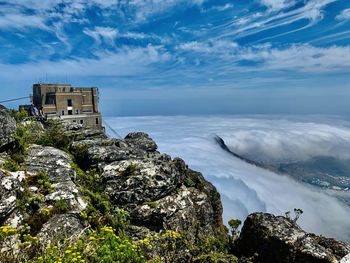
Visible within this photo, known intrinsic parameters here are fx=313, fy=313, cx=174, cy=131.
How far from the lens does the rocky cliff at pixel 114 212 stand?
25.6ft

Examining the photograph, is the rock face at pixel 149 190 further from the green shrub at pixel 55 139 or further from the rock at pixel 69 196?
the rock at pixel 69 196

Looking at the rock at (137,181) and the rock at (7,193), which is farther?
the rock at (137,181)

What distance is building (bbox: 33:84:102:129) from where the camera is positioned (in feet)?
147

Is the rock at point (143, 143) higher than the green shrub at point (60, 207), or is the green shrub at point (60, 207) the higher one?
the rock at point (143, 143)

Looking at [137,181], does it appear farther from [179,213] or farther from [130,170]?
[179,213]

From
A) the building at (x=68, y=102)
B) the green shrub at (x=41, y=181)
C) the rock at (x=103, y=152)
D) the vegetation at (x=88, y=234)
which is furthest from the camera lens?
the building at (x=68, y=102)

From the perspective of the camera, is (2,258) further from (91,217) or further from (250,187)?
(250,187)

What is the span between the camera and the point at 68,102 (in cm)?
4606

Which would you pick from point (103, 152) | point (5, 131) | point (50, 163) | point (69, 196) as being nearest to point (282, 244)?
point (69, 196)

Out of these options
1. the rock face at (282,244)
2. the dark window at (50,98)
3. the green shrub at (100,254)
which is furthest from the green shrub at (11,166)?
the dark window at (50,98)

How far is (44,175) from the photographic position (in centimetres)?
1103

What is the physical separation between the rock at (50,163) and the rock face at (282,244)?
695 centimetres

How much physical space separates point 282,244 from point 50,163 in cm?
900

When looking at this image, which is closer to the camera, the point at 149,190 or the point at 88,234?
the point at 88,234
